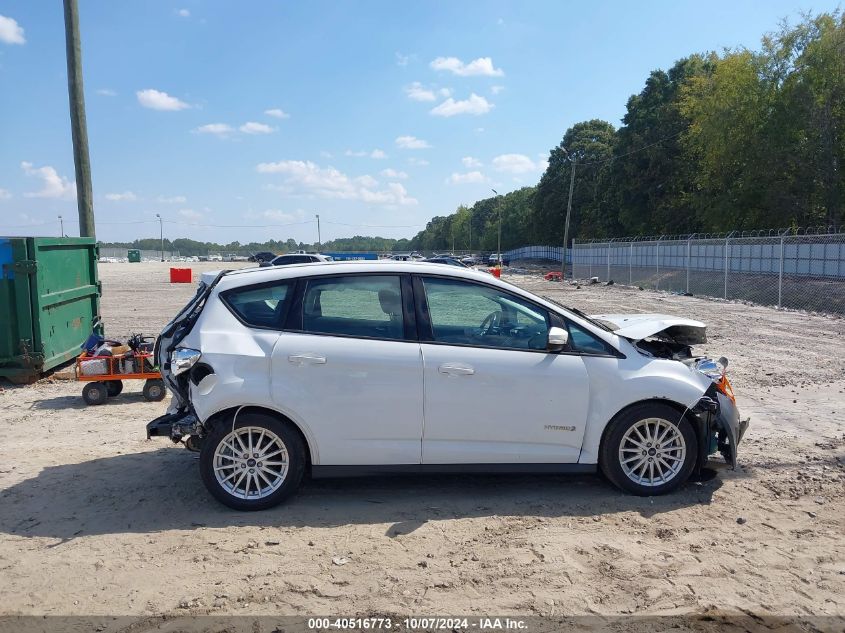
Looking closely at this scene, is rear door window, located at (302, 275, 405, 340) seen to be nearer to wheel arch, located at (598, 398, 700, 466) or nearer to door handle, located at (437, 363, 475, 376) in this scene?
door handle, located at (437, 363, 475, 376)

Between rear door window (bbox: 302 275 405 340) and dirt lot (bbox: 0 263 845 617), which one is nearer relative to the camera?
dirt lot (bbox: 0 263 845 617)

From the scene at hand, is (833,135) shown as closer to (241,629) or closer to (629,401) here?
(629,401)

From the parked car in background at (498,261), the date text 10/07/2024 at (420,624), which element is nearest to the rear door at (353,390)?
the date text 10/07/2024 at (420,624)

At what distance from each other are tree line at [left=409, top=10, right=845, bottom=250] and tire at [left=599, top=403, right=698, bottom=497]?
39183 mm

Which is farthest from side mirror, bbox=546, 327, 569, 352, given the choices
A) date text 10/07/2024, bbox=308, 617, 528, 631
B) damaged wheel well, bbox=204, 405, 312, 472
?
date text 10/07/2024, bbox=308, 617, 528, 631

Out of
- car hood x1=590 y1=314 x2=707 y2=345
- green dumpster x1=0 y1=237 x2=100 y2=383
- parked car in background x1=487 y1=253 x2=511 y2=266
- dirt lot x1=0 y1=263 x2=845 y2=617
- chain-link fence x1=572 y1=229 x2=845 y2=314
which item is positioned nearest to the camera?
dirt lot x1=0 y1=263 x2=845 y2=617

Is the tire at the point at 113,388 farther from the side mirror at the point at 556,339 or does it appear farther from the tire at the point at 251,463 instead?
the side mirror at the point at 556,339

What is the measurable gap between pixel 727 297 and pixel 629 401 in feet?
81.4

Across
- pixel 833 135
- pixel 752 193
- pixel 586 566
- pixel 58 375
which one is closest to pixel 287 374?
pixel 586 566

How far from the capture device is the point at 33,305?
922 cm

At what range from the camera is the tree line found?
38000 millimetres

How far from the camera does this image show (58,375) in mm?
9898

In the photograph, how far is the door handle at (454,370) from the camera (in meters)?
4.94

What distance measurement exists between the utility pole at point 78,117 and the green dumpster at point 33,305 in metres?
1.01
